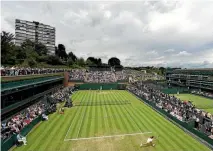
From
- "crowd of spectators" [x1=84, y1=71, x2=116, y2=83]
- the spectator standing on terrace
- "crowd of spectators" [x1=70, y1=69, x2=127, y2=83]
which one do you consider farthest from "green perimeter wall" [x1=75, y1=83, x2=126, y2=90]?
the spectator standing on terrace

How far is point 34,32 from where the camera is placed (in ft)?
457

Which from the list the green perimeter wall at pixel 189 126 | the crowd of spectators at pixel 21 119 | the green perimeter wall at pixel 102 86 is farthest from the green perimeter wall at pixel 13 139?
the green perimeter wall at pixel 102 86

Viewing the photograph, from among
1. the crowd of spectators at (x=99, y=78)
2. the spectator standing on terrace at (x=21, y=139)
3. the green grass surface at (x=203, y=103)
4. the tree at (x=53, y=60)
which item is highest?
the tree at (x=53, y=60)

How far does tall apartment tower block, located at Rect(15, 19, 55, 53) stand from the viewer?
130625 millimetres

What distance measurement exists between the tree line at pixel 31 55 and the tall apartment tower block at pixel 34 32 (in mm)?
22676

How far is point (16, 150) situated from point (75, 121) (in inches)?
402

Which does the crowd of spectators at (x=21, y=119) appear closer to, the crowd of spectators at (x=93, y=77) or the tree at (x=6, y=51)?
the tree at (x=6, y=51)

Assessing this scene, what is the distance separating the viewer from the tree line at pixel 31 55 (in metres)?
53.6

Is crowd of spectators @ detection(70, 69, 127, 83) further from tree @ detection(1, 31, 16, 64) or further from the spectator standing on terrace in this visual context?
the spectator standing on terrace

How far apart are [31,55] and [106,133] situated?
2468 inches

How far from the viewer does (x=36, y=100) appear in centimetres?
3631

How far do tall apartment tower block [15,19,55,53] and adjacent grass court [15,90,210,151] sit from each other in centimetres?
10893

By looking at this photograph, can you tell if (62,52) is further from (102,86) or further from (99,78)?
(102,86)

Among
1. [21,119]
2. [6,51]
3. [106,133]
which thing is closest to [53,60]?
[6,51]
